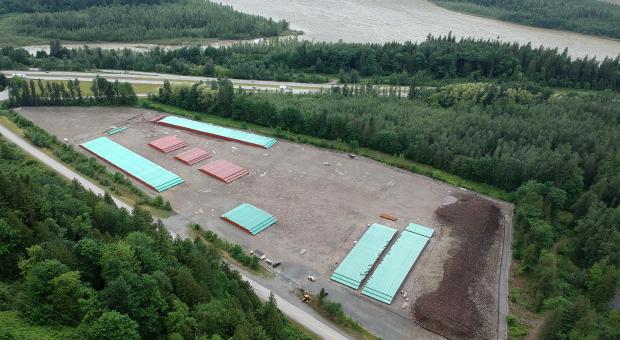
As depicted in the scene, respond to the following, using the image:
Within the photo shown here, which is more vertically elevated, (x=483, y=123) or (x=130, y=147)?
(x=483, y=123)

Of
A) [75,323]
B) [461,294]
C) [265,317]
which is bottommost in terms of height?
[461,294]

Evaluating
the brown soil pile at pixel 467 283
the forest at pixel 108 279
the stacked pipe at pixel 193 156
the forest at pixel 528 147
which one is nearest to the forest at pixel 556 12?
the forest at pixel 528 147

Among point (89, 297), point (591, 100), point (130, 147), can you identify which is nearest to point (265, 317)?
point (89, 297)

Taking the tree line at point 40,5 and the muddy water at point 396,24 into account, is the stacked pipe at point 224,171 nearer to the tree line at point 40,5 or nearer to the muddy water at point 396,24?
the muddy water at point 396,24

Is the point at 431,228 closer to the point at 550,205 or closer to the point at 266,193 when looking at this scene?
the point at 550,205

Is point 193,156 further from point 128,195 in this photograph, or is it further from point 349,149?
point 349,149

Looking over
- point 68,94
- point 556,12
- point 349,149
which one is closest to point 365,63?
point 349,149
